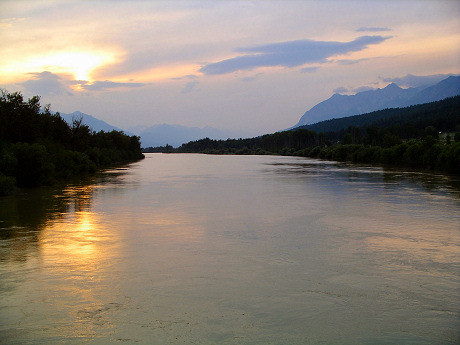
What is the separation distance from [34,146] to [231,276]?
2327 cm

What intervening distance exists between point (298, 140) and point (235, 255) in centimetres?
13658

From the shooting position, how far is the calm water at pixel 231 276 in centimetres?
667

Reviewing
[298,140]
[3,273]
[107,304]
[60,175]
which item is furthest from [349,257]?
[298,140]

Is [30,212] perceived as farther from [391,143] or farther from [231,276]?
[391,143]

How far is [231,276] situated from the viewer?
30.8 feet

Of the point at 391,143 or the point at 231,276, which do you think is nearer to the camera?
the point at 231,276

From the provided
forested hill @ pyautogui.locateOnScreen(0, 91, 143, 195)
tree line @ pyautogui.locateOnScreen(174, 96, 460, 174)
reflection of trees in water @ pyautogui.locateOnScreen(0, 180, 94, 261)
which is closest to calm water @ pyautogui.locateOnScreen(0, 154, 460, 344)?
reflection of trees in water @ pyautogui.locateOnScreen(0, 180, 94, 261)

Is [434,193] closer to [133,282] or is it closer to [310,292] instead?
[310,292]

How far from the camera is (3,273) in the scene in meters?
9.38

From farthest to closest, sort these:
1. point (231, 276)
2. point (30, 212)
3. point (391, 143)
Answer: point (391, 143), point (30, 212), point (231, 276)

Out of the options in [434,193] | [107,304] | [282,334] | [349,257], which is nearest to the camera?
[282,334]

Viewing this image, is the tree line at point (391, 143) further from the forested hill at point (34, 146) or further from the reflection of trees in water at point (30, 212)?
the forested hill at point (34, 146)

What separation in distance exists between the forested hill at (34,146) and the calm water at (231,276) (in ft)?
31.4

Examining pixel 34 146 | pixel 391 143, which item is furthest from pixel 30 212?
pixel 391 143
